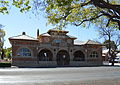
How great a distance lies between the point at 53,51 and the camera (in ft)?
156

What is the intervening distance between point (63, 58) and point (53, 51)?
150 inches

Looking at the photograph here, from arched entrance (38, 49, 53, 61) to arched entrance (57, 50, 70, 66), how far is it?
2.34 metres

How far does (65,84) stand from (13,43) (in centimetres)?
3275

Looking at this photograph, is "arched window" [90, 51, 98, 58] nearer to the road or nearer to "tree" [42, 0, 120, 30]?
the road

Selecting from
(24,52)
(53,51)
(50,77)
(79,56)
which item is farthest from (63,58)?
(50,77)

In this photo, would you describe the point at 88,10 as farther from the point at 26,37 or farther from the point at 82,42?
the point at 82,42

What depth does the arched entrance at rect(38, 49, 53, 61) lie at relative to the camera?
4774 centimetres

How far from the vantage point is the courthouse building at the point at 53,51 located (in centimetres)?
4419

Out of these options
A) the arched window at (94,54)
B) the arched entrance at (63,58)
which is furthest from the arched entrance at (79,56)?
the arched window at (94,54)

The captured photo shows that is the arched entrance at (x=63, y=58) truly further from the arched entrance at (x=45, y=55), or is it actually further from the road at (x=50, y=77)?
the road at (x=50, y=77)

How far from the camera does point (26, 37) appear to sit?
1827 inches

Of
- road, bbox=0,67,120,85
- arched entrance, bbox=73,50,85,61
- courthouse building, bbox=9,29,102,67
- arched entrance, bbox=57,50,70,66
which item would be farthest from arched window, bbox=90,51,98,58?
road, bbox=0,67,120,85

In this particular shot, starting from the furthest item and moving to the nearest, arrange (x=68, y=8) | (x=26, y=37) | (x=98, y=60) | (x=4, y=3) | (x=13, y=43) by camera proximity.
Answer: (x=98, y=60)
(x=26, y=37)
(x=13, y=43)
(x=68, y=8)
(x=4, y=3)

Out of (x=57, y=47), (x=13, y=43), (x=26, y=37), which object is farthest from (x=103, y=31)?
(x=13, y=43)
